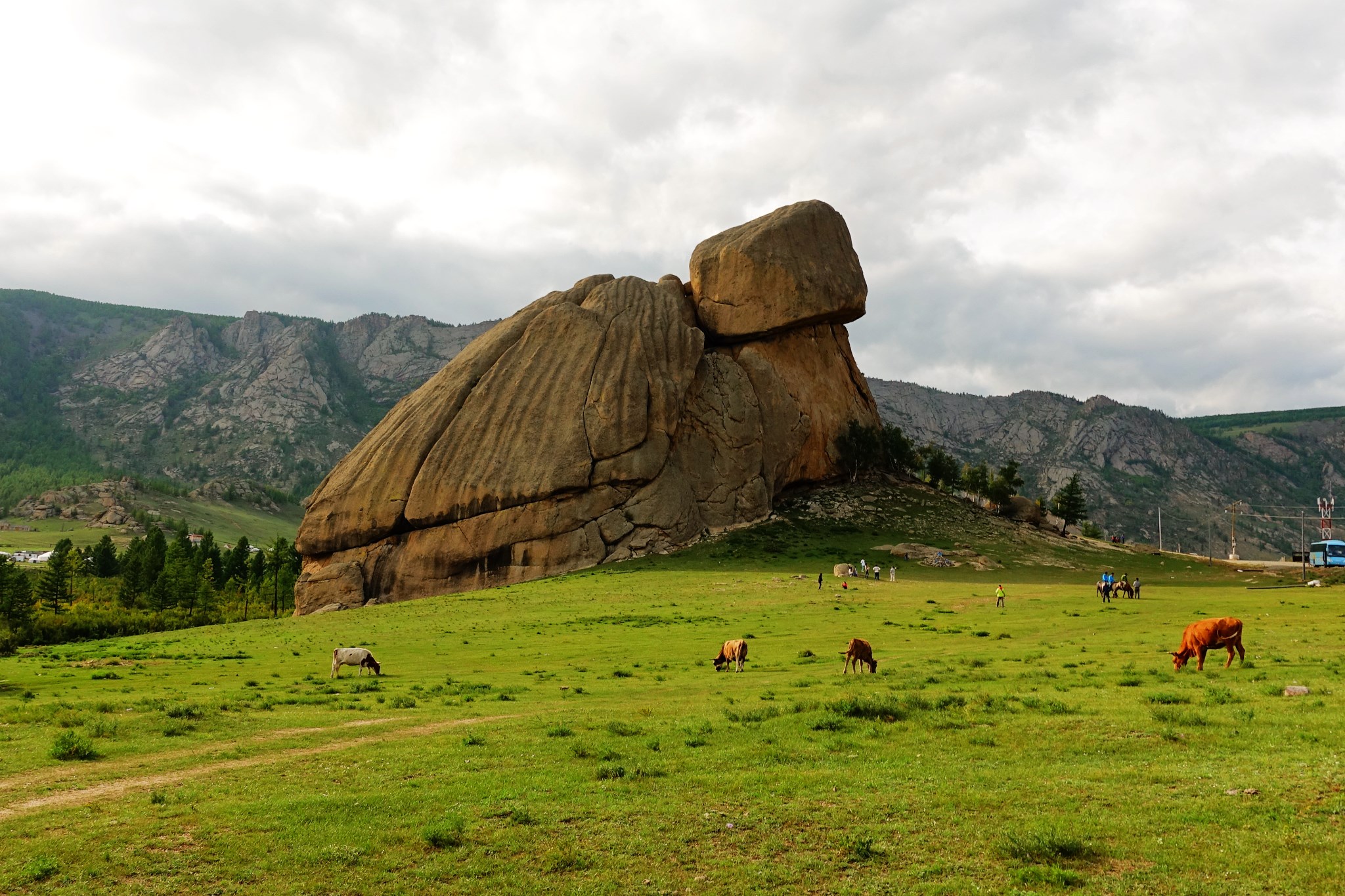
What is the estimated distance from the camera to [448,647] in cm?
4316

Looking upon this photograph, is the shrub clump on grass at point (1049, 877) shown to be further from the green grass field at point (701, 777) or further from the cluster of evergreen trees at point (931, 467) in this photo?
the cluster of evergreen trees at point (931, 467)

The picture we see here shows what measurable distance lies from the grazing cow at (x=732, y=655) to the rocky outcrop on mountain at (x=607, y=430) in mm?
47640

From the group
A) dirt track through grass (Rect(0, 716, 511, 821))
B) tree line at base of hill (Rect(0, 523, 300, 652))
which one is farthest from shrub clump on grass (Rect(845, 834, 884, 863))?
tree line at base of hill (Rect(0, 523, 300, 652))

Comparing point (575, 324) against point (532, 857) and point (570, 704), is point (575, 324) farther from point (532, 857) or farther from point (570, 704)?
point (532, 857)

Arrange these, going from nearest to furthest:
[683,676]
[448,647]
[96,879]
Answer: [96,879]
[683,676]
[448,647]

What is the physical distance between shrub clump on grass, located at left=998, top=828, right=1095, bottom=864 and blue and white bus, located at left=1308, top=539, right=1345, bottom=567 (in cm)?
8476

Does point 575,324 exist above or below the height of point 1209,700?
above

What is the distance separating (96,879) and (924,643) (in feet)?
106

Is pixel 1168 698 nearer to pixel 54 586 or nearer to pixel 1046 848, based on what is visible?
pixel 1046 848

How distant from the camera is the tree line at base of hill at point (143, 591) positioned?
262ft

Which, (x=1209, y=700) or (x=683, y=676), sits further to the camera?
(x=683, y=676)

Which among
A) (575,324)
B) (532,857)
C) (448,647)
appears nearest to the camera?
(532,857)

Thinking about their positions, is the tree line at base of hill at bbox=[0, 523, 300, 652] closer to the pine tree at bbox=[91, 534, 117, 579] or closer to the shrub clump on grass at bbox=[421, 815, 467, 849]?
the pine tree at bbox=[91, 534, 117, 579]

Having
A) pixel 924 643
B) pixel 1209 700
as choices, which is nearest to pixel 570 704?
pixel 1209 700
